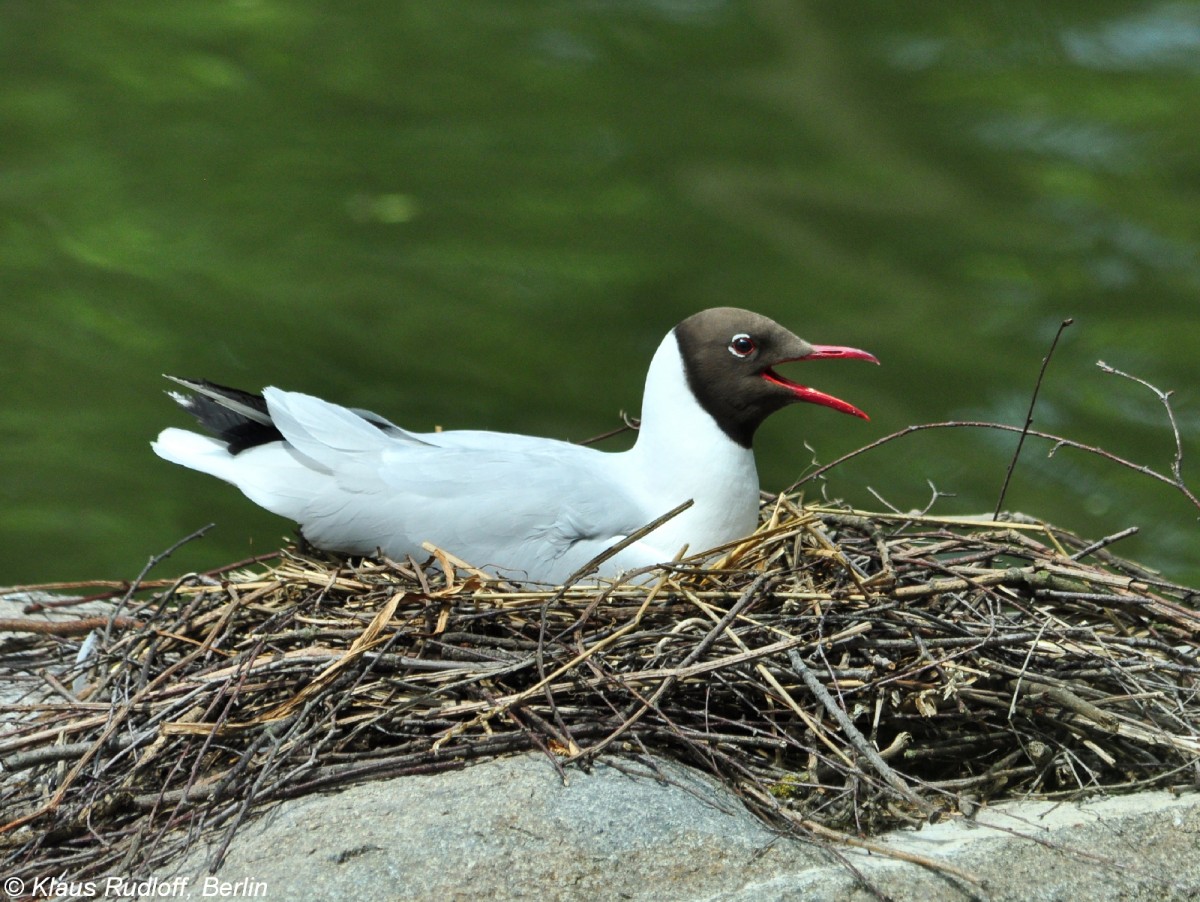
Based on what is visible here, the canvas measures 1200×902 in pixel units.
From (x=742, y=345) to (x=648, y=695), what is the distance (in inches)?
53.5

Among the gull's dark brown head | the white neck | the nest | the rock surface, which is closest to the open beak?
A: the gull's dark brown head

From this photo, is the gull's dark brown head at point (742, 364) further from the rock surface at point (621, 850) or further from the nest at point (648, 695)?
the rock surface at point (621, 850)

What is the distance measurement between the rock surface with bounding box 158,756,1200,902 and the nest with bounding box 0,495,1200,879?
0.28ft

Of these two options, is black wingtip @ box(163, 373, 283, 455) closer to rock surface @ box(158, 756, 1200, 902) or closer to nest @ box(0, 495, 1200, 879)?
nest @ box(0, 495, 1200, 879)

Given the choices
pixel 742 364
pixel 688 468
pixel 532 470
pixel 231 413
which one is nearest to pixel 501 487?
pixel 532 470

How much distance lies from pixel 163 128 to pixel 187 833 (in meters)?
4.46

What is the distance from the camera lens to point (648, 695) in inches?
116

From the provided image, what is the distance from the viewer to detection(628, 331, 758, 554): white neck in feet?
12.5

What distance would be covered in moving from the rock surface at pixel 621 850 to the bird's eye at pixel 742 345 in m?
1.52

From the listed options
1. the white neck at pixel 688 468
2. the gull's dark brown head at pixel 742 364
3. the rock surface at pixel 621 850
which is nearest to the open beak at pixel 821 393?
the gull's dark brown head at pixel 742 364

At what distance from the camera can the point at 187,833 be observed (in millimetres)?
2750

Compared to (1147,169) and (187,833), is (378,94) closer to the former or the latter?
(1147,169)

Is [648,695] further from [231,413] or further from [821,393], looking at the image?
[231,413]

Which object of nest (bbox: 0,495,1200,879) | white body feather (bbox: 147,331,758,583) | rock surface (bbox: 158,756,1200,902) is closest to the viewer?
rock surface (bbox: 158,756,1200,902)
